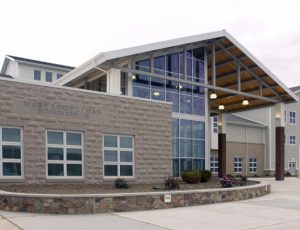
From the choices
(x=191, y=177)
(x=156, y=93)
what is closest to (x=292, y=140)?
(x=156, y=93)

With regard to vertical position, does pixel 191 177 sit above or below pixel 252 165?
above

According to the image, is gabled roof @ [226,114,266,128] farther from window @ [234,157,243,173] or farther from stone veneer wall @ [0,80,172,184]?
stone veneer wall @ [0,80,172,184]

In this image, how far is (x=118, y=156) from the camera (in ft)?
60.5

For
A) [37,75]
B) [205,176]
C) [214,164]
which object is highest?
[37,75]

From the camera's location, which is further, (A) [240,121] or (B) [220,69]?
(A) [240,121]

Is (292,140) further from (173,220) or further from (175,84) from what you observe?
(173,220)

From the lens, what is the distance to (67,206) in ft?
38.4

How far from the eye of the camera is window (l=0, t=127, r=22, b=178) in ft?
49.5

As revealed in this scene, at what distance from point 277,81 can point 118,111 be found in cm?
1381

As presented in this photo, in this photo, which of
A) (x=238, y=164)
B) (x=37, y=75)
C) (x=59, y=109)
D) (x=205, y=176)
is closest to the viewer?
(x=59, y=109)

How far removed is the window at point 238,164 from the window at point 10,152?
29.8 metres

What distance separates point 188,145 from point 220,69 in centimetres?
659

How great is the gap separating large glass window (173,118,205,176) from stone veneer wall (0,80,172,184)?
413cm

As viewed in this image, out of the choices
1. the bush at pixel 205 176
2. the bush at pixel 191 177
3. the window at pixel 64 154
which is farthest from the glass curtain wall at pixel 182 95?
the window at pixel 64 154
